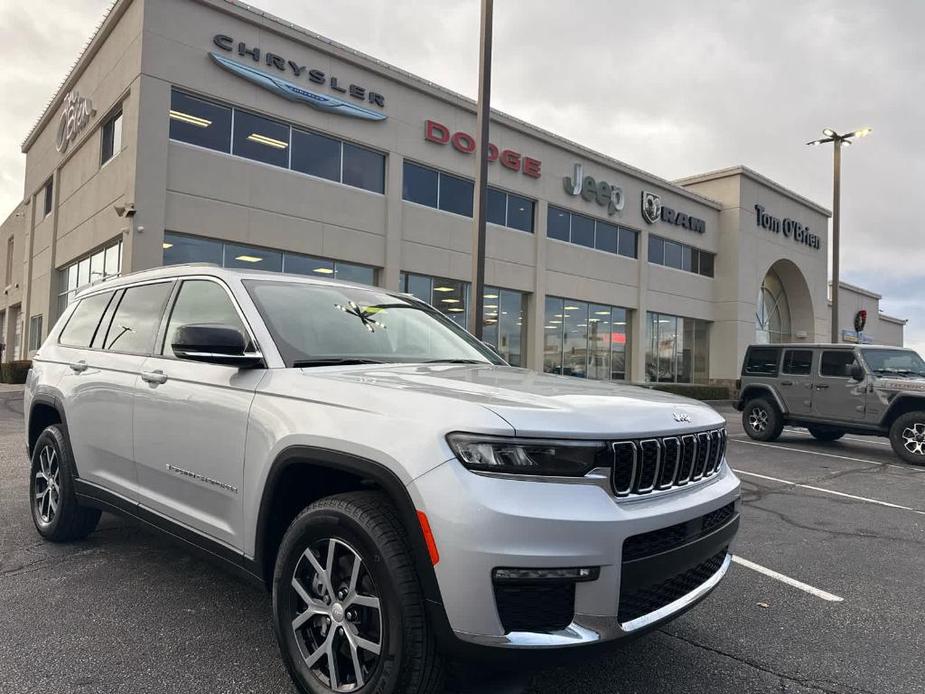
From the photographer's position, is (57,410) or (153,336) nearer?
(153,336)

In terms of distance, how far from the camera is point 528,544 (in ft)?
6.70

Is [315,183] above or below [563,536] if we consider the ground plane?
above

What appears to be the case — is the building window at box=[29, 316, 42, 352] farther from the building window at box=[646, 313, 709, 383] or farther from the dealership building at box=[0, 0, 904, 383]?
the building window at box=[646, 313, 709, 383]

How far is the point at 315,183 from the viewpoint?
17.3 m

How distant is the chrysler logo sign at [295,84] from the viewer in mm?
15707

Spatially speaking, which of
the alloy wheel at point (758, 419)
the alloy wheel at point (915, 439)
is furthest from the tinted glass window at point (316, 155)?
the alloy wheel at point (915, 439)

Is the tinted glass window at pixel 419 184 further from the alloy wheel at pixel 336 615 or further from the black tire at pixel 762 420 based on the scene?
the alloy wheel at pixel 336 615

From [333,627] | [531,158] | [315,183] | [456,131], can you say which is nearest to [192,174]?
[315,183]

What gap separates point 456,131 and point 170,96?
8674 mm

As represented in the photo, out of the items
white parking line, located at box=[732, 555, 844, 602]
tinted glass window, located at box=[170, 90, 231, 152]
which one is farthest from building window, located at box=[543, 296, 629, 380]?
white parking line, located at box=[732, 555, 844, 602]

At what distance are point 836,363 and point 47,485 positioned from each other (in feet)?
37.7

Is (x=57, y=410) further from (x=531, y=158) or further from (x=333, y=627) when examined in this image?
(x=531, y=158)

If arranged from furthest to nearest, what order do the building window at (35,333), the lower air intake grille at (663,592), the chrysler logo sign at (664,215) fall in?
the chrysler logo sign at (664,215)
the building window at (35,333)
the lower air intake grille at (663,592)

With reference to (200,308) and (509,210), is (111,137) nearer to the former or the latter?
(509,210)
